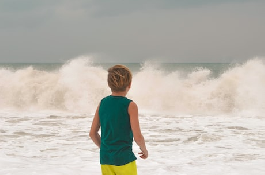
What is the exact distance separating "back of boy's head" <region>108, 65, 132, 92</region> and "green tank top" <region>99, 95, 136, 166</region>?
0.09 metres

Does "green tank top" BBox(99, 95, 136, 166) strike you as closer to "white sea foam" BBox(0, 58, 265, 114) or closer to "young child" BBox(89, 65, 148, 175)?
"young child" BBox(89, 65, 148, 175)

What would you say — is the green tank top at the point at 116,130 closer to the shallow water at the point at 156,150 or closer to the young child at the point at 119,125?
the young child at the point at 119,125

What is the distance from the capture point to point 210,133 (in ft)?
30.0

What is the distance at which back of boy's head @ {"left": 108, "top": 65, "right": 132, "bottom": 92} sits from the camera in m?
2.39

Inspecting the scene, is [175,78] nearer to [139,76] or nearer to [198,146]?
[139,76]

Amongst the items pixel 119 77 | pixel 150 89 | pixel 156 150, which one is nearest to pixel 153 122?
pixel 156 150

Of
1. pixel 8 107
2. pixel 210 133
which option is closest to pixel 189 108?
pixel 210 133

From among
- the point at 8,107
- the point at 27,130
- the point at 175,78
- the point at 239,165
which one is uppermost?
the point at 175,78

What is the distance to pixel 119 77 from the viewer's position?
2395 mm

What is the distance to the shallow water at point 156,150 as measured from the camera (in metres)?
5.41

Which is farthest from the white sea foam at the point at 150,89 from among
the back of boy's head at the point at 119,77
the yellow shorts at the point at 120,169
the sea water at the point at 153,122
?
the back of boy's head at the point at 119,77

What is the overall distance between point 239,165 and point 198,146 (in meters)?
1.80

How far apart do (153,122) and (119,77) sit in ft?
31.0

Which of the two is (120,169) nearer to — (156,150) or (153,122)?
(156,150)
